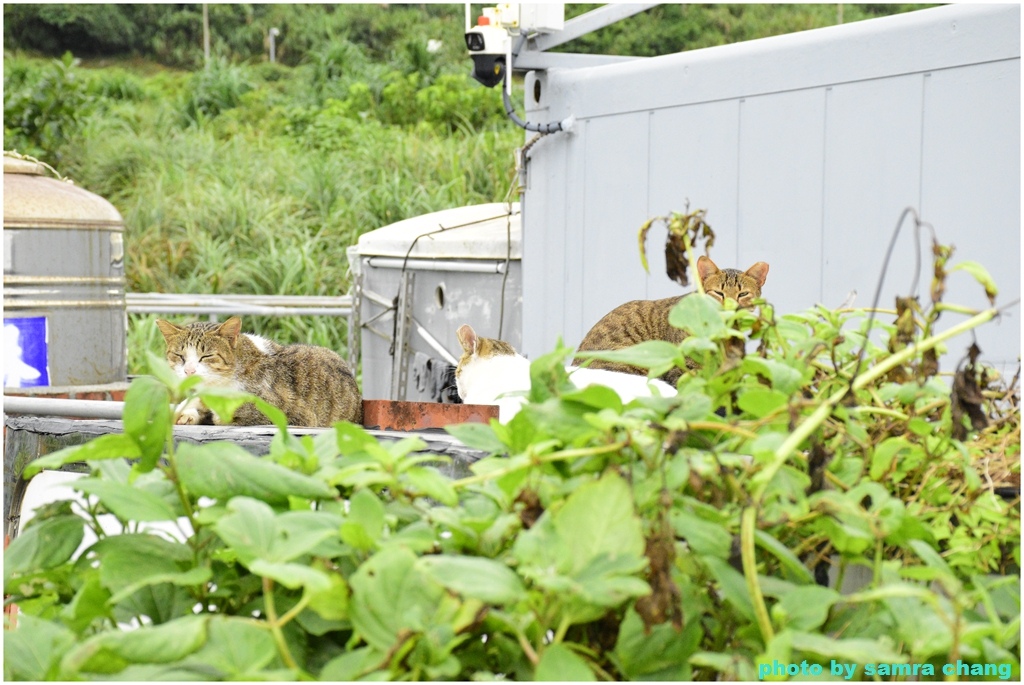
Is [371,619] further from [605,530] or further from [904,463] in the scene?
[904,463]

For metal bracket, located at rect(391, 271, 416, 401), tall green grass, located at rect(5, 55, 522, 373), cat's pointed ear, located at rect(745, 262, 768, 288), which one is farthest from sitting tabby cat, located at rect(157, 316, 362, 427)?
tall green grass, located at rect(5, 55, 522, 373)

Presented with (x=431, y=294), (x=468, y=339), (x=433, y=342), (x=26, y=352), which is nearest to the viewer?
(x=468, y=339)

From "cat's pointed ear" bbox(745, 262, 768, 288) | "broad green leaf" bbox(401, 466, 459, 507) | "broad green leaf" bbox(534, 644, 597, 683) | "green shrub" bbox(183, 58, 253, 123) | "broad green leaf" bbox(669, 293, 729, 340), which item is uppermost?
"green shrub" bbox(183, 58, 253, 123)

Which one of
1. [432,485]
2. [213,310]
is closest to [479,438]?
[432,485]

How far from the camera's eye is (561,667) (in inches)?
21.2

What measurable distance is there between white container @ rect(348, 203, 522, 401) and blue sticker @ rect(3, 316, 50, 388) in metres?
1.49

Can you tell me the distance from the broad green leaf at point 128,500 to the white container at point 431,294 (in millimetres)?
3157

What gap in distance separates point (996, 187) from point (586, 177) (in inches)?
63.3

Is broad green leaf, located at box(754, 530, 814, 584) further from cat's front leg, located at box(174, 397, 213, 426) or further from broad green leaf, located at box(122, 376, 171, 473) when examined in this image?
cat's front leg, located at box(174, 397, 213, 426)

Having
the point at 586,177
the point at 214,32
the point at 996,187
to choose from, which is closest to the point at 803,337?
the point at 996,187

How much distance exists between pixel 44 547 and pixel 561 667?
0.37 m

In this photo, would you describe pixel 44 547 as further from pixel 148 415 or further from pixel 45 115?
pixel 45 115

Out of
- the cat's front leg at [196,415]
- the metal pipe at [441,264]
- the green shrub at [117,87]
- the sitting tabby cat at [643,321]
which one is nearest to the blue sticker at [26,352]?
the cat's front leg at [196,415]

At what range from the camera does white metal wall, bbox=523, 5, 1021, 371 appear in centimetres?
231
